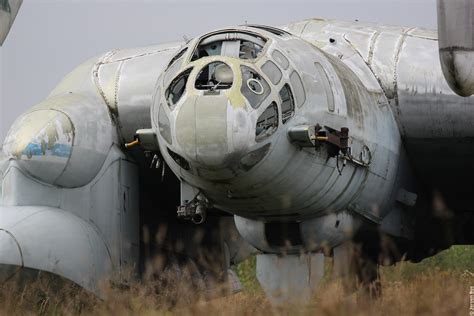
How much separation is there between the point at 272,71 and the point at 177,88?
2.87 ft

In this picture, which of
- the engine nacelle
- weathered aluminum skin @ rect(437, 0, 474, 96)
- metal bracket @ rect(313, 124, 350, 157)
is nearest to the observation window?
metal bracket @ rect(313, 124, 350, 157)

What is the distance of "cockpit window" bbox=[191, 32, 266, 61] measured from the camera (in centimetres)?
990

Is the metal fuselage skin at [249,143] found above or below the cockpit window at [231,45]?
below

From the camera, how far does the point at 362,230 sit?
11.6 m

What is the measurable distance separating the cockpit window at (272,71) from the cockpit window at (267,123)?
28 cm

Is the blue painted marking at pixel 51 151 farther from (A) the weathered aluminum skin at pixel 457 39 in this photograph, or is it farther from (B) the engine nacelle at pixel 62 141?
(A) the weathered aluminum skin at pixel 457 39

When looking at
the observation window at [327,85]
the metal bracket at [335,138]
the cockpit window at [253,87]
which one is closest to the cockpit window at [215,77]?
the cockpit window at [253,87]

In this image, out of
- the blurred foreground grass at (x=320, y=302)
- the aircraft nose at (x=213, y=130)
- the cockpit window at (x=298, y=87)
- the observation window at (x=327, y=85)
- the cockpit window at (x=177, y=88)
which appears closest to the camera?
the blurred foreground grass at (x=320, y=302)

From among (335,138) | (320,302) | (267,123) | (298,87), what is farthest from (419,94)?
(320,302)

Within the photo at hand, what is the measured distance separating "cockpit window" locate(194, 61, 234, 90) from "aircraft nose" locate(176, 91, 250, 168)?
168mm

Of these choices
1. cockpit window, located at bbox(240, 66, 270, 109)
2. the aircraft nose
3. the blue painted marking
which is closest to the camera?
the aircraft nose

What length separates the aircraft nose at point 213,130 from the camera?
890 cm

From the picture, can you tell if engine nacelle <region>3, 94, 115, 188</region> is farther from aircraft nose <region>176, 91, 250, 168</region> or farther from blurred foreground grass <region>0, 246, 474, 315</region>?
→ aircraft nose <region>176, 91, 250, 168</region>

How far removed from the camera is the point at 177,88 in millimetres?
9586
